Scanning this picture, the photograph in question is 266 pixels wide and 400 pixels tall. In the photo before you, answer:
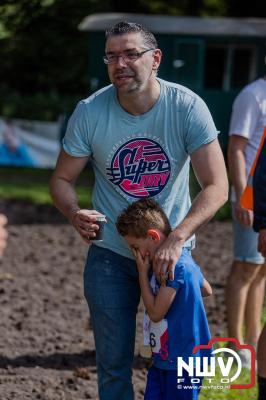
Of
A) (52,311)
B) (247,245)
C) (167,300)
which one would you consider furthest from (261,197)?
(52,311)

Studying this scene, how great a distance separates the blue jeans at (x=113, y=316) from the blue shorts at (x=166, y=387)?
19 cm

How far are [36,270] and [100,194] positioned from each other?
15.6 feet

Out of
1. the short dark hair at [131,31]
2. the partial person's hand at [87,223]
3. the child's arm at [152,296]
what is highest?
the short dark hair at [131,31]

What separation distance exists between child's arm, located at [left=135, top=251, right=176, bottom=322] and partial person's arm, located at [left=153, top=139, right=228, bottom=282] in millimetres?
75

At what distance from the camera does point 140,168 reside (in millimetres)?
4012

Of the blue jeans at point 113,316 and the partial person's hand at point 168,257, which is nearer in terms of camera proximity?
the partial person's hand at point 168,257

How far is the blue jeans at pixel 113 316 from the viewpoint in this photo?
410cm

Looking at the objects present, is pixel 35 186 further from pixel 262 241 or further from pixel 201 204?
pixel 201 204

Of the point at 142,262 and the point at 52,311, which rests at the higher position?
the point at 142,262

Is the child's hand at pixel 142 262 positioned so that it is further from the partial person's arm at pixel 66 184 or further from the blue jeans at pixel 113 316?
the partial person's arm at pixel 66 184

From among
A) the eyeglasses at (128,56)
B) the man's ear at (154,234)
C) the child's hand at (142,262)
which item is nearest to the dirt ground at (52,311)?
the child's hand at (142,262)

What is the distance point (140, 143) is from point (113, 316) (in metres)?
0.82

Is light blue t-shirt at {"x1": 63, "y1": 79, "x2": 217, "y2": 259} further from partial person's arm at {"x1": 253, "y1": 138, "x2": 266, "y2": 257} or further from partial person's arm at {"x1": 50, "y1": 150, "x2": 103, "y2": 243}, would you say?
partial person's arm at {"x1": 253, "y1": 138, "x2": 266, "y2": 257}

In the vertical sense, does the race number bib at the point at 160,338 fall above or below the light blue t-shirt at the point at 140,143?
below
